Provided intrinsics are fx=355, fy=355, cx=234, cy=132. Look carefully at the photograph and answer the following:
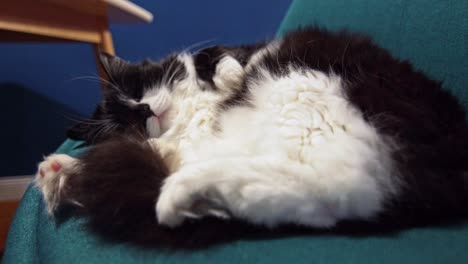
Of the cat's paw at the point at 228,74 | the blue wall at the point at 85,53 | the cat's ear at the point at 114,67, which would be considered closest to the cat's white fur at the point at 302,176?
the cat's paw at the point at 228,74

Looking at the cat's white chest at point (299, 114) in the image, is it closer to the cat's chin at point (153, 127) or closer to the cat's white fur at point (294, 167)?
the cat's white fur at point (294, 167)

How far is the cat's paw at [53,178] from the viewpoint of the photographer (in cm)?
77

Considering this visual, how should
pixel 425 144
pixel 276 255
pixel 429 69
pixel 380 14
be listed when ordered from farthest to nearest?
pixel 380 14
pixel 429 69
pixel 425 144
pixel 276 255

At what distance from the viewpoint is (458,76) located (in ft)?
2.95

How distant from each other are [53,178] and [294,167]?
56 cm

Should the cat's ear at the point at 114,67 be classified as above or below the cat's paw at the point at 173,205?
above

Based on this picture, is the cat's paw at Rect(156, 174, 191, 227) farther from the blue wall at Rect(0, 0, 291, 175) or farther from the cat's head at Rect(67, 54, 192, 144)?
the blue wall at Rect(0, 0, 291, 175)

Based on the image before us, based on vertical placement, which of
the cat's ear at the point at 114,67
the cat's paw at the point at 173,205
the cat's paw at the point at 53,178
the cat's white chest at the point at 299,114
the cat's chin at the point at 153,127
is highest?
the cat's white chest at the point at 299,114

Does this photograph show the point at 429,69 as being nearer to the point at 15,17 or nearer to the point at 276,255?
the point at 276,255

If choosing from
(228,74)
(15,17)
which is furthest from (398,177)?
(15,17)

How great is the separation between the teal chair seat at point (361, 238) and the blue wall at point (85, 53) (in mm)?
776

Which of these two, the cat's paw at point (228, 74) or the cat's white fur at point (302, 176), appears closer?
the cat's white fur at point (302, 176)

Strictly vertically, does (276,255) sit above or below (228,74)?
below

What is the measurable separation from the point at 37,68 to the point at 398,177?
6.53 feet
